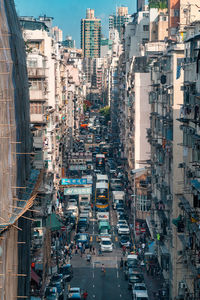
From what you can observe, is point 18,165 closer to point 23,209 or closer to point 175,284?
point 23,209

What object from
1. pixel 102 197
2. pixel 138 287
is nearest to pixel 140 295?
pixel 138 287

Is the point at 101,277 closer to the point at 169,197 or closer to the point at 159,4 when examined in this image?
the point at 169,197

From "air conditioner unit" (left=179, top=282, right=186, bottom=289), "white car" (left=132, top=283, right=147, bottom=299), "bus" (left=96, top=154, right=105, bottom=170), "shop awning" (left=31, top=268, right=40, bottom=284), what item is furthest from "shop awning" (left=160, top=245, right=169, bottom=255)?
"bus" (left=96, top=154, right=105, bottom=170)

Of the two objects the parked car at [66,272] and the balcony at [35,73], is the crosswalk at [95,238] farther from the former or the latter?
the balcony at [35,73]

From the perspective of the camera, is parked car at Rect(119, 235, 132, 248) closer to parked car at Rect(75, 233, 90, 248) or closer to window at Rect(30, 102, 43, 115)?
parked car at Rect(75, 233, 90, 248)

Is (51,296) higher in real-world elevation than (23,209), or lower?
lower

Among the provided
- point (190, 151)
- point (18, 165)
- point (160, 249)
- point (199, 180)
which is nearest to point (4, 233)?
point (18, 165)
